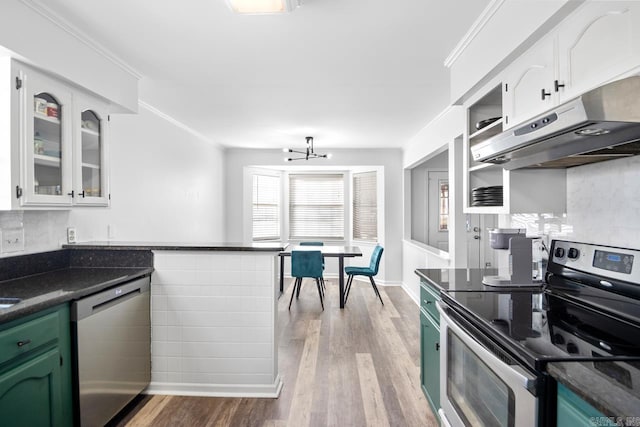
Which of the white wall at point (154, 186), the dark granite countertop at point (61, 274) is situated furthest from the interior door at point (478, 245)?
the white wall at point (154, 186)

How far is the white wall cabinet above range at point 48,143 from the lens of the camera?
68.8 inches

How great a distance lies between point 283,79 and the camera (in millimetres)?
2926

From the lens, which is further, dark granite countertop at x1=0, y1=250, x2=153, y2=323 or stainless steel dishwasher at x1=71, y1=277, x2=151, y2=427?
stainless steel dishwasher at x1=71, y1=277, x2=151, y2=427

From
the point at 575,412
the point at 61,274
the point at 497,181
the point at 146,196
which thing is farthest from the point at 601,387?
the point at 146,196

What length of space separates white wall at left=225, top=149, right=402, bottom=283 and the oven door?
4488 millimetres

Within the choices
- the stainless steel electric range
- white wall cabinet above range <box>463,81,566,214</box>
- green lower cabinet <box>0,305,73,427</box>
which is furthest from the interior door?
green lower cabinet <box>0,305,73,427</box>

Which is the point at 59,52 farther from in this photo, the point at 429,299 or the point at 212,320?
the point at 429,299

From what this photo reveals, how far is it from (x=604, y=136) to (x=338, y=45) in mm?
1613

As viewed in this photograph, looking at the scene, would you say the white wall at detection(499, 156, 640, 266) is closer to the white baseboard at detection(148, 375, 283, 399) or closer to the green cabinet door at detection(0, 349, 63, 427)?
the white baseboard at detection(148, 375, 283, 399)

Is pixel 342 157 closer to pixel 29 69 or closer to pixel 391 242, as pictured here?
pixel 391 242

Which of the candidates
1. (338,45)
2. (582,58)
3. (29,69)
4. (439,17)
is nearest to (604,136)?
(582,58)

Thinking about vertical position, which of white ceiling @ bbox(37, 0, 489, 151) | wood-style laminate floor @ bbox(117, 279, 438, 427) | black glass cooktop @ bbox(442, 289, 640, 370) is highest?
white ceiling @ bbox(37, 0, 489, 151)

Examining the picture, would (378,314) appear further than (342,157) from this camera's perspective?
No

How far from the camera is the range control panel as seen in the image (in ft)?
4.73
